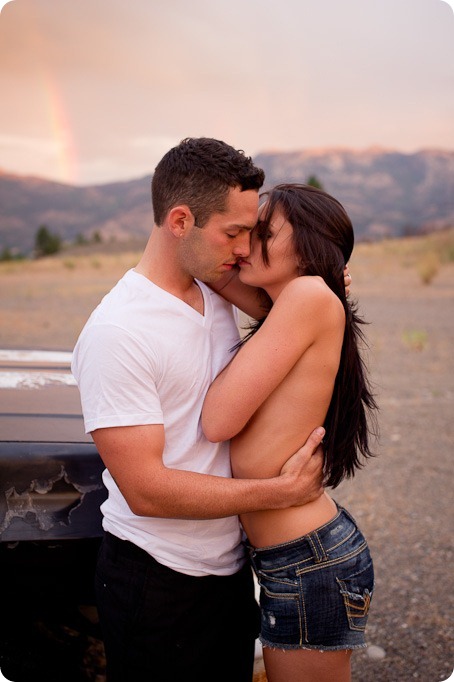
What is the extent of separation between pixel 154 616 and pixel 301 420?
669 millimetres

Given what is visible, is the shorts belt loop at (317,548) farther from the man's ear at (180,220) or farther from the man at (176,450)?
the man's ear at (180,220)

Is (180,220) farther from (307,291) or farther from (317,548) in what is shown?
(317,548)

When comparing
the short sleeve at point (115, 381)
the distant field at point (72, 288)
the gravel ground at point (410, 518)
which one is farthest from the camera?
the distant field at point (72, 288)

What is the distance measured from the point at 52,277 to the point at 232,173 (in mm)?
27681

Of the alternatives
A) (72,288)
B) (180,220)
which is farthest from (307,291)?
(72,288)

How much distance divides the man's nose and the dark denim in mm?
884

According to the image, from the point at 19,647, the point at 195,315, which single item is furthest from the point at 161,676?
the point at 195,315

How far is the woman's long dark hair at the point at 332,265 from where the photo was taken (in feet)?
6.64

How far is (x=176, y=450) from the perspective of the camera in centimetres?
189

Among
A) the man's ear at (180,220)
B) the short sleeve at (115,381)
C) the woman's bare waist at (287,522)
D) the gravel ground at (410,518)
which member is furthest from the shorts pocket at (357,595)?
the gravel ground at (410,518)

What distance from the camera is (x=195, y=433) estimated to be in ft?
6.24

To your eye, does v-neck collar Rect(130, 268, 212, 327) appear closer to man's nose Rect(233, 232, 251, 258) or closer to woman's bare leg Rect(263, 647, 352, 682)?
man's nose Rect(233, 232, 251, 258)

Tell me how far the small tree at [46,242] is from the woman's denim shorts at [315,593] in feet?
212

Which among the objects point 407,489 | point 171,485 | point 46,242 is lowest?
point 46,242
